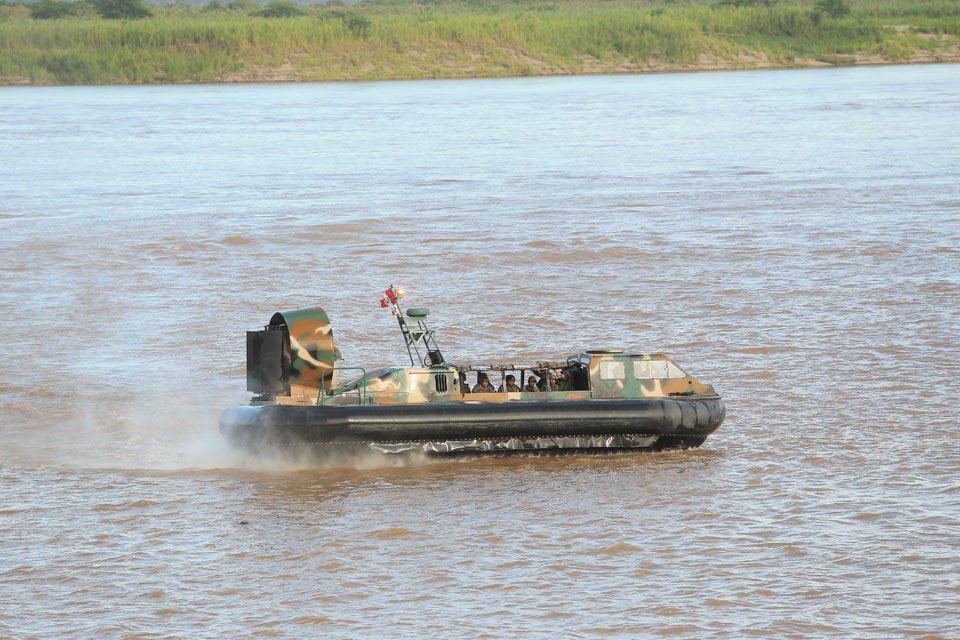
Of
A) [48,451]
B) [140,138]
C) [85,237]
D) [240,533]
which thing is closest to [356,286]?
[85,237]

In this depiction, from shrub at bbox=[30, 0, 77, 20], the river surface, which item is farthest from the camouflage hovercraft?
shrub at bbox=[30, 0, 77, 20]

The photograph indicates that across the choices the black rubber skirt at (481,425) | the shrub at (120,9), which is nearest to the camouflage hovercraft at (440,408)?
the black rubber skirt at (481,425)

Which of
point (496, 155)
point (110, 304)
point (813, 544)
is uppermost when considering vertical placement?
point (496, 155)

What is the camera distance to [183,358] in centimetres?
1809

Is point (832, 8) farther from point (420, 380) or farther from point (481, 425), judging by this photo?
point (481, 425)

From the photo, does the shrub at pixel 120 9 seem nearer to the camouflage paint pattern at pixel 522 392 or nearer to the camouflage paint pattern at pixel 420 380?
the camouflage paint pattern at pixel 420 380

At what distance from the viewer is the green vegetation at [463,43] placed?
6438 centimetres

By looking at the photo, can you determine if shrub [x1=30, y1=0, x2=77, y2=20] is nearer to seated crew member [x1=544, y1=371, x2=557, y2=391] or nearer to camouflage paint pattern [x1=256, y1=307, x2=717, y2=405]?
camouflage paint pattern [x1=256, y1=307, x2=717, y2=405]

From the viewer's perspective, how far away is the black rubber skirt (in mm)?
13297

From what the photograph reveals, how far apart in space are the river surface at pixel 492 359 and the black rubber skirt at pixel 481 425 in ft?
0.92

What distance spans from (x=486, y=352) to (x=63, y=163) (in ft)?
78.9

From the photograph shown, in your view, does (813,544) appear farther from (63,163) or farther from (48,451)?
(63,163)

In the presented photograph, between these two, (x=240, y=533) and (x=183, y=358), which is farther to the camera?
(x=183, y=358)

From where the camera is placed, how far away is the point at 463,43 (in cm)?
6631
